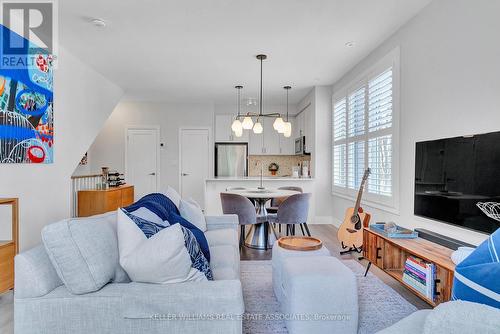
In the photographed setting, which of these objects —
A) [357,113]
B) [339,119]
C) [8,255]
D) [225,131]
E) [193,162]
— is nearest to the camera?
[8,255]

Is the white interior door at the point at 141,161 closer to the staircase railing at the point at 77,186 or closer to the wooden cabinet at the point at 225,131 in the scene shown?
the wooden cabinet at the point at 225,131

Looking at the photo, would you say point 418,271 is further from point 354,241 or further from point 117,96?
point 117,96

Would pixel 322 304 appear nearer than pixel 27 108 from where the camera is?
Yes

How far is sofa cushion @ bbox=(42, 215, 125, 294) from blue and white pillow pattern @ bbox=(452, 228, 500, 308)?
139cm

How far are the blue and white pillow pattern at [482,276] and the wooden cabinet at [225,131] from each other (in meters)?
6.48

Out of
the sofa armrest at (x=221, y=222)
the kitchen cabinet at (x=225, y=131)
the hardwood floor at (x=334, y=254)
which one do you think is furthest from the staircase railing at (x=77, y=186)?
the kitchen cabinet at (x=225, y=131)

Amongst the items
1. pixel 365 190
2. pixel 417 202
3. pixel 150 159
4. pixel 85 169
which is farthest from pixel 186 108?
pixel 417 202

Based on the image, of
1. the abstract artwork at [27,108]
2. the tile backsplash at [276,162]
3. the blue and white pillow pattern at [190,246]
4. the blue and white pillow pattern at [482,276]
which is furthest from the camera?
the tile backsplash at [276,162]

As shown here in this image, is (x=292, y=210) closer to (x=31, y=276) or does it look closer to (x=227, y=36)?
(x=227, y=36)

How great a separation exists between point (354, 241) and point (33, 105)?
3.95 meters

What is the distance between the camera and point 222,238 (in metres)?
2.71

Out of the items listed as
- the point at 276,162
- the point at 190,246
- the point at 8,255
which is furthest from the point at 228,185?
the point at 190,246

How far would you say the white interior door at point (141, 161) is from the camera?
7.13 m

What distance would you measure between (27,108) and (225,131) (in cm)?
452
